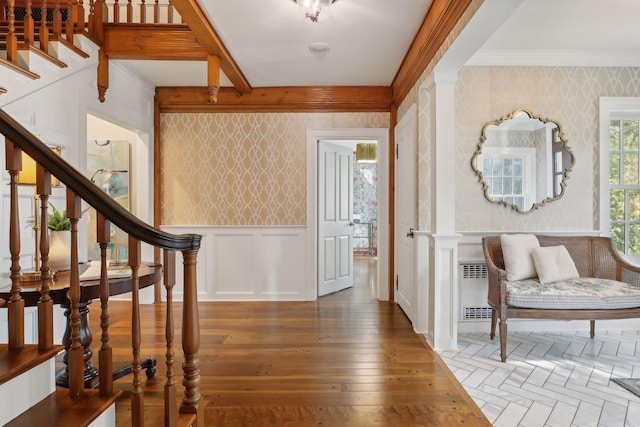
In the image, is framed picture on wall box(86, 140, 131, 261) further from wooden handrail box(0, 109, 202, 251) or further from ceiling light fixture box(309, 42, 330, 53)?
wooden handrail box(0, 109, 202, 251)

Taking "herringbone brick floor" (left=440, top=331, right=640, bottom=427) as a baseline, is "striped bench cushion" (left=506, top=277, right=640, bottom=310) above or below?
above

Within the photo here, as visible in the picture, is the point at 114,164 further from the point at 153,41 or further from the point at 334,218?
the point at 334,218

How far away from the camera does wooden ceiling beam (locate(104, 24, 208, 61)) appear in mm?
3316

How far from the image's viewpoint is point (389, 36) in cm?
316

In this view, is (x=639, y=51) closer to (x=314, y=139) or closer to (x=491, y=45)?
(x=491, y=45)

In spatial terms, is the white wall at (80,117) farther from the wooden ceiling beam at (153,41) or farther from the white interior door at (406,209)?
the white interior door at (406,209)

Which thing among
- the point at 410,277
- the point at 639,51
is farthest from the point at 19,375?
the point at 639,51

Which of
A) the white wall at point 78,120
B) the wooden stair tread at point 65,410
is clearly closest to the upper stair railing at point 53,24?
the white wall at point 78,120

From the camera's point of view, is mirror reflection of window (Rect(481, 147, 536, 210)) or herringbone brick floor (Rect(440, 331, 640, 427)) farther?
mirror reflection of window (Rect(481, 147, 536, 210))

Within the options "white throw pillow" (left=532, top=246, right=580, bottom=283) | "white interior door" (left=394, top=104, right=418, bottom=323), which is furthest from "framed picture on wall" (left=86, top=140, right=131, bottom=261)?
"white throw pillow" (left=532, top=246, right=580, bottom=283)

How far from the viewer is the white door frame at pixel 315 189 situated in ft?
15.2

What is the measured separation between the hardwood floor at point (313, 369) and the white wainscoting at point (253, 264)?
1.41ft

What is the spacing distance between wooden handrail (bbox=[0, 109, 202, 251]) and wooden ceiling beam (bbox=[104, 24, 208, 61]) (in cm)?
229

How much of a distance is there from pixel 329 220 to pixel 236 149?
1.48m
